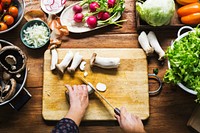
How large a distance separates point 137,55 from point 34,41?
0.42m

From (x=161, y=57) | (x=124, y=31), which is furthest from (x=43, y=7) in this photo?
(x=161, y=57)

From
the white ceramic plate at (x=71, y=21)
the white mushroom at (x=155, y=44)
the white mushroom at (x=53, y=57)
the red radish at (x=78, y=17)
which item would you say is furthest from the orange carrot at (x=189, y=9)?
the white mushroom at (x=53, y=57)

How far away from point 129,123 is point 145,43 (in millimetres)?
323

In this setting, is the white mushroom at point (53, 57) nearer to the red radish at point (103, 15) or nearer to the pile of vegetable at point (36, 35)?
the pile of vegetable at point (36, 35)

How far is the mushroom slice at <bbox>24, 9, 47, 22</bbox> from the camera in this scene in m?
1.56

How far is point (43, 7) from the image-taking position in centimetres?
158

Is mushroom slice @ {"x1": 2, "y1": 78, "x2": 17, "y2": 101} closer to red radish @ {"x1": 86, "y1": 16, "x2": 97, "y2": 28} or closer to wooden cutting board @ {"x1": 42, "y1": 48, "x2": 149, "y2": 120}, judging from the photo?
wooden cutting board @ {"x1": 42, "y1": 48, "x2": 149, "y2": 120}

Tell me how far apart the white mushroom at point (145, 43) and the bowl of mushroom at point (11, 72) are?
462 millimetres

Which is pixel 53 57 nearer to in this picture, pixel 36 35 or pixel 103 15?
pixel 36 35

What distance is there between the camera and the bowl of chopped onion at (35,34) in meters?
1.53

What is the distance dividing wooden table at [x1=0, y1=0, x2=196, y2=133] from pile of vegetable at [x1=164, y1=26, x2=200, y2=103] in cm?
16

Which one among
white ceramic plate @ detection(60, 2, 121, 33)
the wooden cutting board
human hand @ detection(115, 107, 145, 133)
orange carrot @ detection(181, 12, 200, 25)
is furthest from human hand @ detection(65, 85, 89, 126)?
orange carrot @ detection(181, 12, 200, 25)

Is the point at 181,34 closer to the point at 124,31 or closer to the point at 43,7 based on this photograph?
the point at 124,31

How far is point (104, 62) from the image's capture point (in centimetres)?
149
